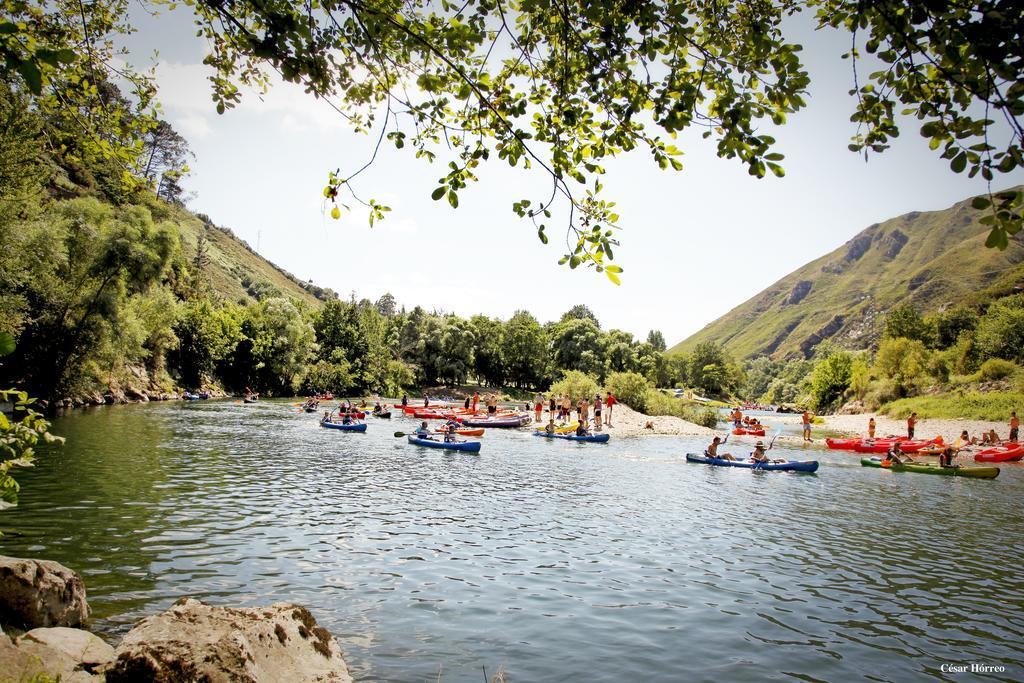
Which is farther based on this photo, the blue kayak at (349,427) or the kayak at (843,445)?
the blue kayak at (349,427)

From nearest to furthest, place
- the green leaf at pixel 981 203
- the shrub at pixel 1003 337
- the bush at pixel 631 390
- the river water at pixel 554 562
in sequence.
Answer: the green leaf at pixel 981 203, the river water at pixel 554 562, the bush at pixel 631 390, the shrub at pixel 1003 337

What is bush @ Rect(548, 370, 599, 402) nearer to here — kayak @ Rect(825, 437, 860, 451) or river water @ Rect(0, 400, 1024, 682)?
kayak @ Rect(825, 437, 860, 451)

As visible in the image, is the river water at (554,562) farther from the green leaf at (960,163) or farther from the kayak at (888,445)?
the kayak at (888,445)

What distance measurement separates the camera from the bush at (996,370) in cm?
5657

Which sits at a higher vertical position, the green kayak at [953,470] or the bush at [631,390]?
the bush at [631,390]

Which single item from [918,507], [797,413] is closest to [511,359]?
[797,413]

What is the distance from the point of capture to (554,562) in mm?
12398

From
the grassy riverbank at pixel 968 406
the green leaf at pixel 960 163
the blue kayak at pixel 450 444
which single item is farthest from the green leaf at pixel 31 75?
the grassy riverbank at pixel 968 406

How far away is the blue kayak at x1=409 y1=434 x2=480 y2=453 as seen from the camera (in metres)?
30.9

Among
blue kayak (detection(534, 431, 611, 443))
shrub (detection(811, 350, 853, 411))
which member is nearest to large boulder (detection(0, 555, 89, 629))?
blue kayak (detection(534, 431, 611, 443))

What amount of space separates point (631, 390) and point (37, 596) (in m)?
54.8

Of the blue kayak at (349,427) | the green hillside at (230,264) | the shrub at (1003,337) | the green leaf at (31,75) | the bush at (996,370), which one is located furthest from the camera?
the green hillside at (230,264)

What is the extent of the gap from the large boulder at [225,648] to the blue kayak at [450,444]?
24.0 m

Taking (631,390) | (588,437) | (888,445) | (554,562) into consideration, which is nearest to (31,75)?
(554,562)
